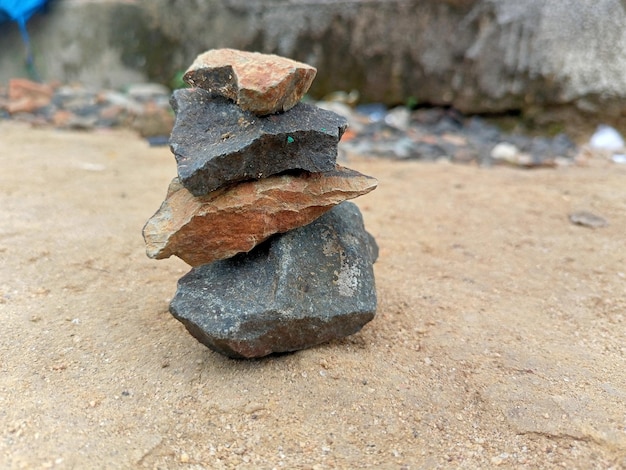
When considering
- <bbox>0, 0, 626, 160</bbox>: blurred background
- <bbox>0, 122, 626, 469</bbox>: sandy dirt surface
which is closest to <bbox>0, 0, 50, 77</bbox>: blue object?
<bbox>0, 0, 626, 160</bbox>: blurred background

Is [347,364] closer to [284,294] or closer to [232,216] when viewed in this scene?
[284,294]

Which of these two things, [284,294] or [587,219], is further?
[587,219]

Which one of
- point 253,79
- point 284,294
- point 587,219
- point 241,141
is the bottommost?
point 587,219

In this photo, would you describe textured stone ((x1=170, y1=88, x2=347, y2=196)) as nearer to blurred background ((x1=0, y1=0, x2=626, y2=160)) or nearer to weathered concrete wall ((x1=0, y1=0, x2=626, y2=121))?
blurred background ((x1=0, y1=0, x2=626, y2=160))

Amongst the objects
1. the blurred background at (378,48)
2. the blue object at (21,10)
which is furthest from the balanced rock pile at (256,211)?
the blue object at (21,10)

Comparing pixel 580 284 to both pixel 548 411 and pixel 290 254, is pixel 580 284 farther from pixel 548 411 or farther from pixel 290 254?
pixel 290 254

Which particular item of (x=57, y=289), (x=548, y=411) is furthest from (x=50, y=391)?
(x=548, y=411)

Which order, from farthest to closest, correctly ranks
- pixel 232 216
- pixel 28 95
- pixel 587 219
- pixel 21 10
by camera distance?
pixel 21 10
pixel 28 95
pixel 587 219
pixel 232 216

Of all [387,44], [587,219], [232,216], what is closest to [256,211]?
[232,216]
